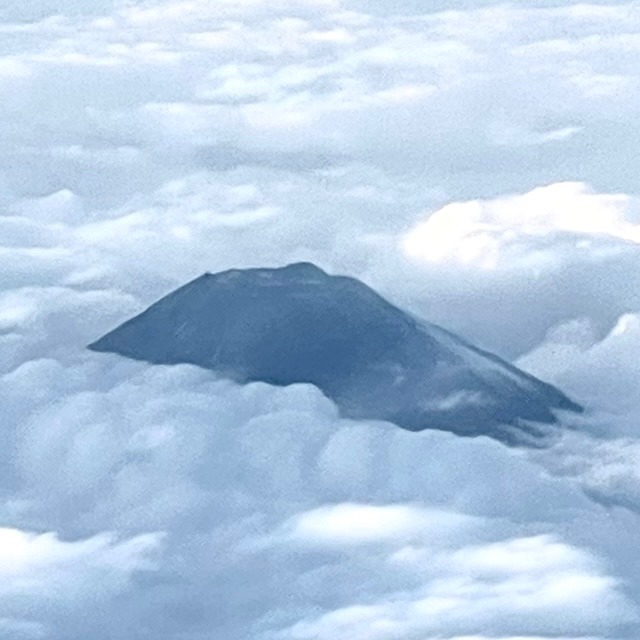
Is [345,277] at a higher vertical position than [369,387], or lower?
higher

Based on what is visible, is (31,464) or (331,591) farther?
(31,464)

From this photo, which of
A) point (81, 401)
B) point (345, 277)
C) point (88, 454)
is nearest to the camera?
point (88, 454)

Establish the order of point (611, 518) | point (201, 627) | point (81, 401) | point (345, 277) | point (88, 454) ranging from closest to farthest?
point (201, 627) < point (611, 518) < point (88, 454) < point (81, 401) < point (345, 277)

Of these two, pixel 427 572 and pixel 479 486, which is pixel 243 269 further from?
pixel 427 572

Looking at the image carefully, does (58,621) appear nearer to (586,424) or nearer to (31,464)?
(31,464)

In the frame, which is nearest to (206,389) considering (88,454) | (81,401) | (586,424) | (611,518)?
(81,401)

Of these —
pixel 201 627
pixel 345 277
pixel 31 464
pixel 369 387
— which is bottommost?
pixel 201 627
